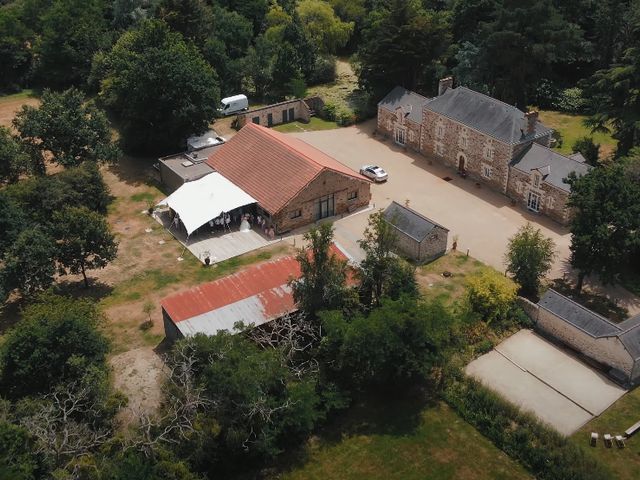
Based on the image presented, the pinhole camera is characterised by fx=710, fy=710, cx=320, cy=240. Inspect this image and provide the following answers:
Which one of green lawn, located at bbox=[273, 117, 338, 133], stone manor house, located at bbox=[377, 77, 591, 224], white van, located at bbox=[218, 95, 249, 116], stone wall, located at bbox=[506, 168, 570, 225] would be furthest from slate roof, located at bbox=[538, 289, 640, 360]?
white van, located at bbox=[218, 95, 249, 116]

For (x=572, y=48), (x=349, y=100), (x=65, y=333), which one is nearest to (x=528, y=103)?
(x=572, y=48)

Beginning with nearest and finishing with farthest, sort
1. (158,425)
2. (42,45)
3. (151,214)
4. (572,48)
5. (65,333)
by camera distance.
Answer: (158,425)
(65,333)
(151,214)
(572,48)
(42,45)

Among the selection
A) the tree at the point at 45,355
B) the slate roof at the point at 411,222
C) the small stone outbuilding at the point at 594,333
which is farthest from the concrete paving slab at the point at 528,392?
the tree at the point at 45,355

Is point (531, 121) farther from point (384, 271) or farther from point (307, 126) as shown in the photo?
point (307, 126)

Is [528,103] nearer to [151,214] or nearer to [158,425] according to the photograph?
[151,214]

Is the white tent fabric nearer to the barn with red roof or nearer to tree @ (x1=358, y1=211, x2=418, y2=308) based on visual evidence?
the barn with red roof

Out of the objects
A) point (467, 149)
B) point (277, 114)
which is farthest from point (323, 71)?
point (467, 149)

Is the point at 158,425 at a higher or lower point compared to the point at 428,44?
lower
